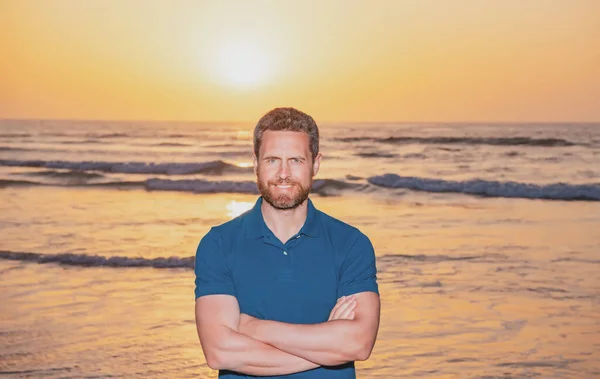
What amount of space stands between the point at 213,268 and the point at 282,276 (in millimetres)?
236

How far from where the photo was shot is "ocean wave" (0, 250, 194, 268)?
10438 millimetres

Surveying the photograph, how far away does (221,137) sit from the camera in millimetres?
39781

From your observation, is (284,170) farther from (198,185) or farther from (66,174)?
(66,174)

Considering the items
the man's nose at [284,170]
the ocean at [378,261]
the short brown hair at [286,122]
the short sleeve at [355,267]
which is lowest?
the ocean at [378,261]

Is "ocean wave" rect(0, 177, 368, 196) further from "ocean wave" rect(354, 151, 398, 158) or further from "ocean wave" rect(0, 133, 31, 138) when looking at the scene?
"ocean wave" rect(0, 133, 31, 138)

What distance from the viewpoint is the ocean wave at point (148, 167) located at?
1062 inches

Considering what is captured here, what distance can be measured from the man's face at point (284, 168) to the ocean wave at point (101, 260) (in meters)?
7.71

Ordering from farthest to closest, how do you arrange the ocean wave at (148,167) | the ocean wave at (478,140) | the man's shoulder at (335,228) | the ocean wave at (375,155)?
the ocean wave at (478,140), the ocean wave at (375,155), the ocean wave at (148,167), the man's shoulder at (335,228)

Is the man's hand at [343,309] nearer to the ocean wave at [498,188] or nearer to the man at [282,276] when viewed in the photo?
the man at [282,276]

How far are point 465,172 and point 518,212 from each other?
8.75 meters

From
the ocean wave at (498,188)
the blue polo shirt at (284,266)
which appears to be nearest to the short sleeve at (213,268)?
the blue polo shirt at (284,266)

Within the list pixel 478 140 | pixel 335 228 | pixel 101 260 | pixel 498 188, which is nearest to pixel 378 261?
pixel 101 260

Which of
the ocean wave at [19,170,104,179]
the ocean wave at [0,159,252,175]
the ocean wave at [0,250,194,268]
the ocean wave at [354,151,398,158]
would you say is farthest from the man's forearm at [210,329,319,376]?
the ocean wave at [354,151,398,158]

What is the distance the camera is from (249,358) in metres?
2.87
